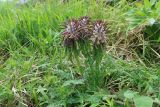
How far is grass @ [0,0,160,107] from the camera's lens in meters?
1.65

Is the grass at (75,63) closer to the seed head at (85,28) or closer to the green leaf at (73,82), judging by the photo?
the green leaf at (73,82)

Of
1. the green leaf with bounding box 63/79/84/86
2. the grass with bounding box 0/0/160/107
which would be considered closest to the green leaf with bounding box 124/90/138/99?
the grass with bounding box 0/0/160/107

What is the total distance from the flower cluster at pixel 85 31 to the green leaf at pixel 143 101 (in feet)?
1.00

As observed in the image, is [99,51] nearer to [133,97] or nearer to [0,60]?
[133,97]

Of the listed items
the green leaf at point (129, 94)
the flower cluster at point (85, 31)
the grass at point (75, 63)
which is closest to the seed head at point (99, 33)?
the flower cluster at point (85, 31)

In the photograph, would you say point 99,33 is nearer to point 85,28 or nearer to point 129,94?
point 85,28

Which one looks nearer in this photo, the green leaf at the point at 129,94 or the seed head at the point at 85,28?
the green leaf at the point at 129,94

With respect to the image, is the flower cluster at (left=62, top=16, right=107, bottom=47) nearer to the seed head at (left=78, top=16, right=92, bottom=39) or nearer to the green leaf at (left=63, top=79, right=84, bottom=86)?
the seed head at (left=78, top=16, right=92, bottom=39)

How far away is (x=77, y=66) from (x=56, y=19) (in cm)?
74

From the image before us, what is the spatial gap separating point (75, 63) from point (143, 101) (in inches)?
20.6

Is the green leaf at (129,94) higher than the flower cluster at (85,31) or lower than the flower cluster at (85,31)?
lower

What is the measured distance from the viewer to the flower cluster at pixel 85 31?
A: 1.61 m

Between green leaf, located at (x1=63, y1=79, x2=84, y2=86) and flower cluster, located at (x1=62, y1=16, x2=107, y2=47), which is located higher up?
flower cluster, located at (x1=62, y1=16, x2=107, y2=47)

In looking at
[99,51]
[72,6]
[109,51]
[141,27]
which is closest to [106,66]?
[99,51]
